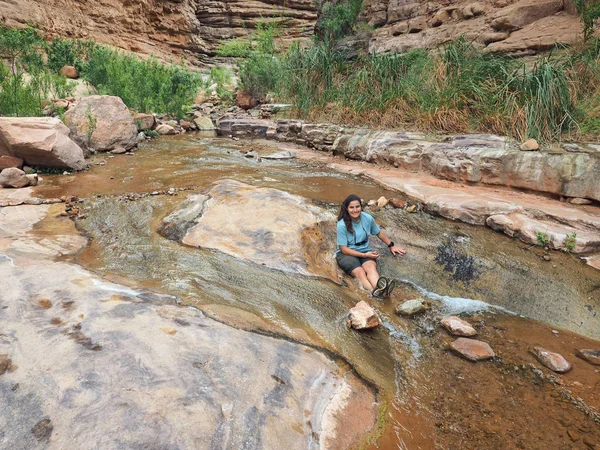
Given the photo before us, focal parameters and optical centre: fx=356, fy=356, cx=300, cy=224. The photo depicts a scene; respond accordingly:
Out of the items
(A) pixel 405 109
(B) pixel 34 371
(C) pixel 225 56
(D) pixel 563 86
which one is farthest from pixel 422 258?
(C) pixel 225 56

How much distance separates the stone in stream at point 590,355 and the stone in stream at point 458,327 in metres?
0.59

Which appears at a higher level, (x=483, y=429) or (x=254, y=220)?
(x=254, y=220)

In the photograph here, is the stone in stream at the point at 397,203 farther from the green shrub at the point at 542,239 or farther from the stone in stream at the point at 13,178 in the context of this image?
the stone in stream at the point at 13,178

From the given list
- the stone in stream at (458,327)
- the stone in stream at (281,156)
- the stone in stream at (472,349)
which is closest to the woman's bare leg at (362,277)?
the stone in stream at (458,327)

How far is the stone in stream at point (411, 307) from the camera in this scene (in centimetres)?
253

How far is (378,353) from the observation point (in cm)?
211

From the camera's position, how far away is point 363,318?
227 cm

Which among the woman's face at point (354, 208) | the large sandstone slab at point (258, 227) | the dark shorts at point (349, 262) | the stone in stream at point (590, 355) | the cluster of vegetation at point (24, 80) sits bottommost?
the stone in stream at point (590, 355)

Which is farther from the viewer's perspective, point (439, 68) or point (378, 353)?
point (439, 68)

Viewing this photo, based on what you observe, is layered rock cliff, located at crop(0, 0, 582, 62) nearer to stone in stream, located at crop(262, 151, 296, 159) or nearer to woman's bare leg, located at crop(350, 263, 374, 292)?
stone in stream, located at crop(262, 151, 296, 159)

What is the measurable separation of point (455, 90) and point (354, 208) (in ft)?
12.0

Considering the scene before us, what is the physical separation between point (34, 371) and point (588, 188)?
4.75 metres

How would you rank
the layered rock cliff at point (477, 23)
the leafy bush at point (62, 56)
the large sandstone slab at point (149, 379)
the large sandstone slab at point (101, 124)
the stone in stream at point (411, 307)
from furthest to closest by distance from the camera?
the leafy bush at point (62, 56)
the layered rock cliff at point (477, 23)
the large sandstone slab at point (101, 124)
the stone in stream at point (411, 307)
the large sandstone slab at point (149, 379)

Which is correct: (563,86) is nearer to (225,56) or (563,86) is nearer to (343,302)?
(343,302)
